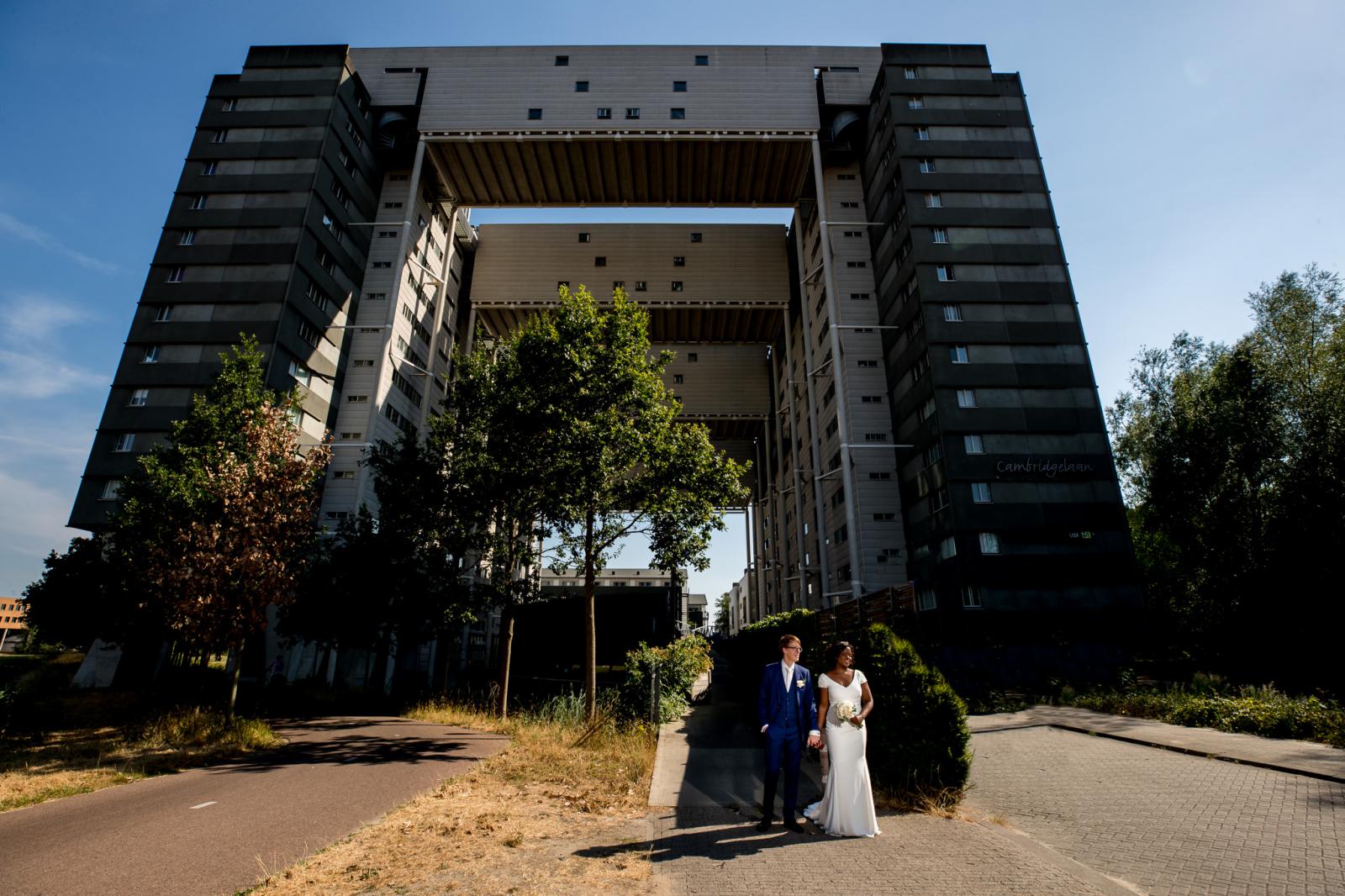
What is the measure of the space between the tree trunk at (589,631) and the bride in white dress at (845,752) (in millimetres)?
7702

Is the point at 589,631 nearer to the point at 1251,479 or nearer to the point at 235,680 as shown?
the point at 235,680

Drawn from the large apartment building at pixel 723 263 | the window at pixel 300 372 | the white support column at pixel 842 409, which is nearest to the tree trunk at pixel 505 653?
the large apartment building at pixel 723 263

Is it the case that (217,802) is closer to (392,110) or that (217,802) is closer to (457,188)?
(457,188)

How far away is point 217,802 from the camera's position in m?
7.70

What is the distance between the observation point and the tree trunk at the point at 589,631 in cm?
1392

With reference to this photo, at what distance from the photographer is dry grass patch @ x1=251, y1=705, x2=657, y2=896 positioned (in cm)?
487

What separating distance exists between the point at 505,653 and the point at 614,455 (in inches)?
266

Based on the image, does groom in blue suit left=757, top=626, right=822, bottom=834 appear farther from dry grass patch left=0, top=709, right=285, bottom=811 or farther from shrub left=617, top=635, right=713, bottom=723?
dry grass patch left=0, top=709, right=285, bottom=811

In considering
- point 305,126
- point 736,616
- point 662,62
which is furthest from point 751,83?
point 736,616

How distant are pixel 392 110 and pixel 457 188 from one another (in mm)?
6645

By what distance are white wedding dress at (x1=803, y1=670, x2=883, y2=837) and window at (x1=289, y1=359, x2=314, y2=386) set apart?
3654 centimetres

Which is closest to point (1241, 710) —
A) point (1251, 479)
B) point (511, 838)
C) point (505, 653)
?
point (511, 838)

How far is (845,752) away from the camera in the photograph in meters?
6.20

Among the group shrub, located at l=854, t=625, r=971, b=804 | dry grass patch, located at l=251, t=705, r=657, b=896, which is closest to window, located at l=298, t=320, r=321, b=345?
dry grass patch, located at l=251, t=705, r=657, b=896
